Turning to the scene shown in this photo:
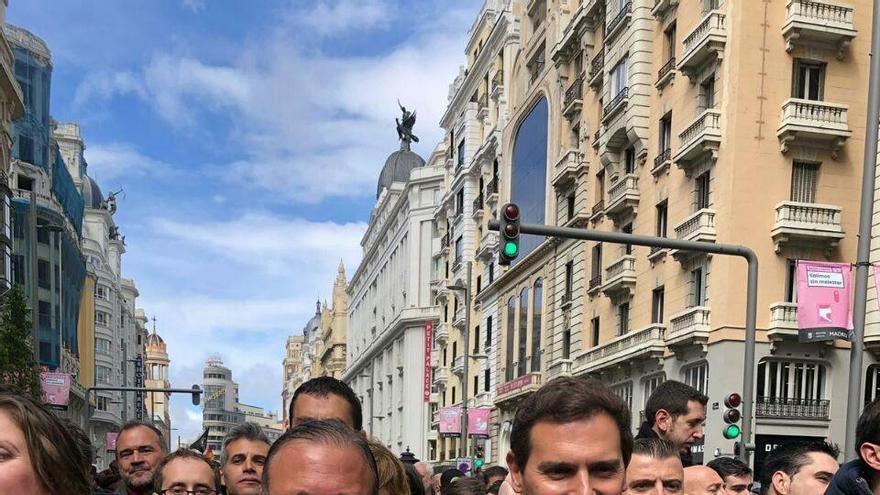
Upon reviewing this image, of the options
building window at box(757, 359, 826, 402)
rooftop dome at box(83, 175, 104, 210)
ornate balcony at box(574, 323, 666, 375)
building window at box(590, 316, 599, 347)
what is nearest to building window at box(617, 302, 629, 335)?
ornate balcony at box(574, 323, 666, 375)

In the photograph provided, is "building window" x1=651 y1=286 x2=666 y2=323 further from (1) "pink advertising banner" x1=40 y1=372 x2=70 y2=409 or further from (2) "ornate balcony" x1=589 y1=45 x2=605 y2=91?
(1) "pink advertising banner" x1=40 y1=372 x2=70 y2=409

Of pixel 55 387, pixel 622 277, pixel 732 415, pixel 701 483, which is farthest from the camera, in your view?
pixel 55 387

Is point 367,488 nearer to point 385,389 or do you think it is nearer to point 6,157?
point 6,157

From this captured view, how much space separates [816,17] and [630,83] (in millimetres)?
6665

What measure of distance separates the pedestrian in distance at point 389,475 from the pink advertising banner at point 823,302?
10177mm

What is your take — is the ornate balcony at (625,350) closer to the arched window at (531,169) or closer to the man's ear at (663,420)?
the arched window at (531,169)

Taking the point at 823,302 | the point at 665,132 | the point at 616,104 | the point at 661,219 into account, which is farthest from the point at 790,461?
the point at 616,104

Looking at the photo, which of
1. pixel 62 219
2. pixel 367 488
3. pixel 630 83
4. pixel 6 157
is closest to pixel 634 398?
pixel 630 83

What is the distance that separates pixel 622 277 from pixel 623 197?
2.49 m

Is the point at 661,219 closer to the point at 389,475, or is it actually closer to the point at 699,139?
the point at 699,139

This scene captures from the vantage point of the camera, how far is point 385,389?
3017 inches

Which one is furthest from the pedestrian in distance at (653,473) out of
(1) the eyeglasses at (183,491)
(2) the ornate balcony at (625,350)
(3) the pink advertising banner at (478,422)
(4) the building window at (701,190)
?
(3) the pink advertising banner at (478,422)

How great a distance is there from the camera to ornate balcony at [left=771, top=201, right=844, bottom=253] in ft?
75.3

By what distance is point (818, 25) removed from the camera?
23.2 meters
